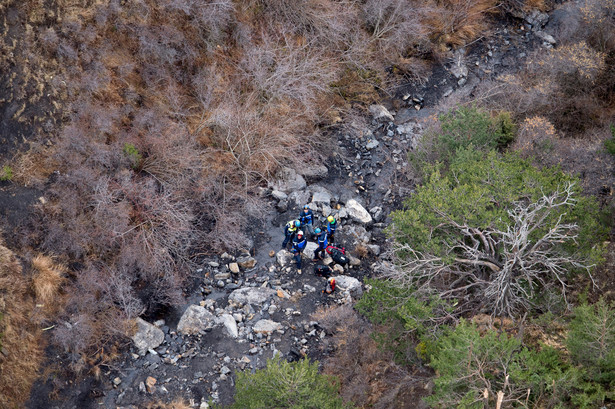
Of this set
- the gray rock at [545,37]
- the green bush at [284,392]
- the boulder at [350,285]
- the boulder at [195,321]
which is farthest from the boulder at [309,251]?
the gray rock at [545,37]

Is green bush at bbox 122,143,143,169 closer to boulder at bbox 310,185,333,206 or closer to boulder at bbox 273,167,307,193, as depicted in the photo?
boulder at bbox 273,167,307,193

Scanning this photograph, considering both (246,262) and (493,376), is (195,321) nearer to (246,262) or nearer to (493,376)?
(246,262)

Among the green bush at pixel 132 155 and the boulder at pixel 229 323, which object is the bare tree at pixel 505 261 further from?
the green bush at pixel 132 155

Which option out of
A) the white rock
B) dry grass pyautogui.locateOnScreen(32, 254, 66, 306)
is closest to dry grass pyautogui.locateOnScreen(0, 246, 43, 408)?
dry grass pyautogui.locateOnScreen(32, 254, 66, 306)

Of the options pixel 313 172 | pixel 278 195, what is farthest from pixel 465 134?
pixel 278 195

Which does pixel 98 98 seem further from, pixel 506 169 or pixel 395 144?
pixel 506 169

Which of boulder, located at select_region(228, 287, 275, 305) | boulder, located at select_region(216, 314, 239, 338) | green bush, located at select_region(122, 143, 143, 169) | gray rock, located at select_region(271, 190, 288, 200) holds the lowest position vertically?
boulder, located at select_region(216, 314, 239, 338)

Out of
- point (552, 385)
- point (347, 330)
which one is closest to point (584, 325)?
point (552, 385)
